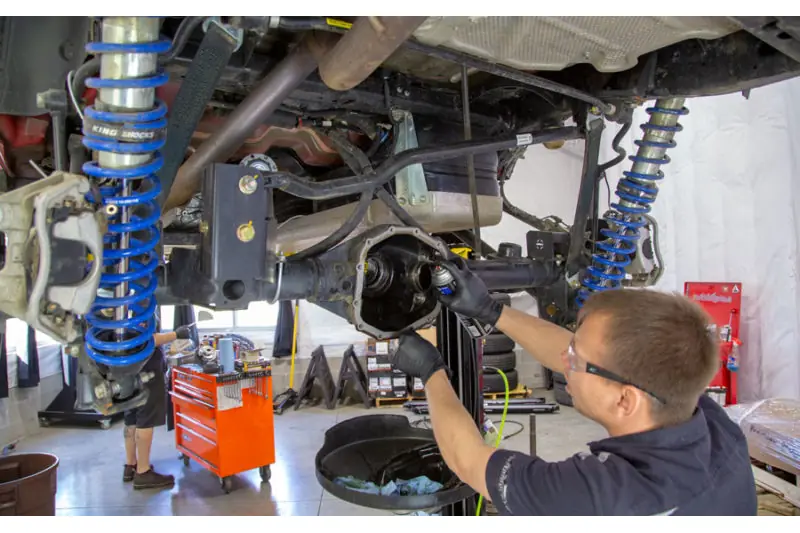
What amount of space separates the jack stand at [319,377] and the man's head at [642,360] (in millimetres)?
5717

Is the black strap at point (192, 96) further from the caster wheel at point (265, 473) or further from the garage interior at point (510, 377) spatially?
the caster wheel at point (265, 473)

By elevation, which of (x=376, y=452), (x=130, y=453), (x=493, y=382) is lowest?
(x=130, y=453)

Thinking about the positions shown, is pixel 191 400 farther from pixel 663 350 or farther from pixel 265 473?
pixel 663 350

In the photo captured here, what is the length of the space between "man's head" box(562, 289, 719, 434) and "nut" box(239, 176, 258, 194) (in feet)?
2.70

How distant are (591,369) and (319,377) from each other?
5.85m

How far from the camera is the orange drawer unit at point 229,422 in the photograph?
4195mm

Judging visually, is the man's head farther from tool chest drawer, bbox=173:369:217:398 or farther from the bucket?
tool chest drawer, bbox=173:369:217:398

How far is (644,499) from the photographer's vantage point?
3.51ft

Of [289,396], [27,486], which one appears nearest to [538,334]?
[27,486]

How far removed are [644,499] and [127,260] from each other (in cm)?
109

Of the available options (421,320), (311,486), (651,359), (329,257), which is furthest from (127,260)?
(311,486)

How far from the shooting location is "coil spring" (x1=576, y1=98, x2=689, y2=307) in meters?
1.81

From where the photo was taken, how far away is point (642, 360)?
1.15 meters

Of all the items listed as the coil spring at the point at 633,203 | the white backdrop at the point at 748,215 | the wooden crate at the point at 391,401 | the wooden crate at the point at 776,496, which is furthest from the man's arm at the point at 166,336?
the white backdrop at the point at 748,215
